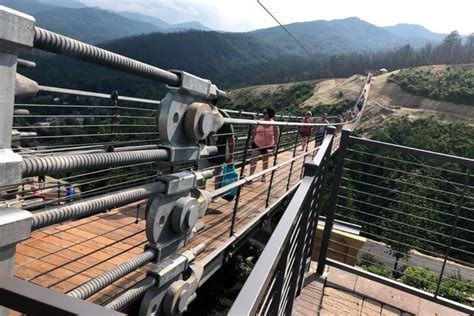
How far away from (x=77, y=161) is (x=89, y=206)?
16cm

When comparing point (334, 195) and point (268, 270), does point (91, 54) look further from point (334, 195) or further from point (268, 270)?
point (334, 195)

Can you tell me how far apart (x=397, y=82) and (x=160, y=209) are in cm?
6619

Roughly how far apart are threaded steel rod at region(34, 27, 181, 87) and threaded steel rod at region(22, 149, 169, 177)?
25 centimetres

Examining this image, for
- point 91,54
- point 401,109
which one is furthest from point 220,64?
point 91,54

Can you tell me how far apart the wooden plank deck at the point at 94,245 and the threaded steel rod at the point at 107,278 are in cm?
24

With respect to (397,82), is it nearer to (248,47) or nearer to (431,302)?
(431,302)

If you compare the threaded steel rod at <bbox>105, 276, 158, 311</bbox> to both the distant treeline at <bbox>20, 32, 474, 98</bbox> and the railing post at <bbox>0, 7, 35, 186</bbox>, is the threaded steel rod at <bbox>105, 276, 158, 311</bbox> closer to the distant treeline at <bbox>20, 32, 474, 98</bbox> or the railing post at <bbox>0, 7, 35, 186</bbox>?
the railing post at <bbox>0, 7, 35, 186</bbox>

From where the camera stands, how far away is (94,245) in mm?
3010

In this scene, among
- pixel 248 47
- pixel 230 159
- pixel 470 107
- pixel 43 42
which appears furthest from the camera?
pixel 248 47

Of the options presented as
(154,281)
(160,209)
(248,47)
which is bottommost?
(154,281)

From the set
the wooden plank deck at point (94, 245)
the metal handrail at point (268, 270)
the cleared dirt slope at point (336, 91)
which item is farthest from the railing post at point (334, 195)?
the cleared dirt slope at point (336, 91)

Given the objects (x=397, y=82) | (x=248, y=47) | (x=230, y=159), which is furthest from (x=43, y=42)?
(x=248, y=47)

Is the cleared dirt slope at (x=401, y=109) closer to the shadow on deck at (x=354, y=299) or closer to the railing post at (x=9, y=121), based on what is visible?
the shadow on deck at (x=354, y=299)

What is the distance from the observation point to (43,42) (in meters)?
0.96
